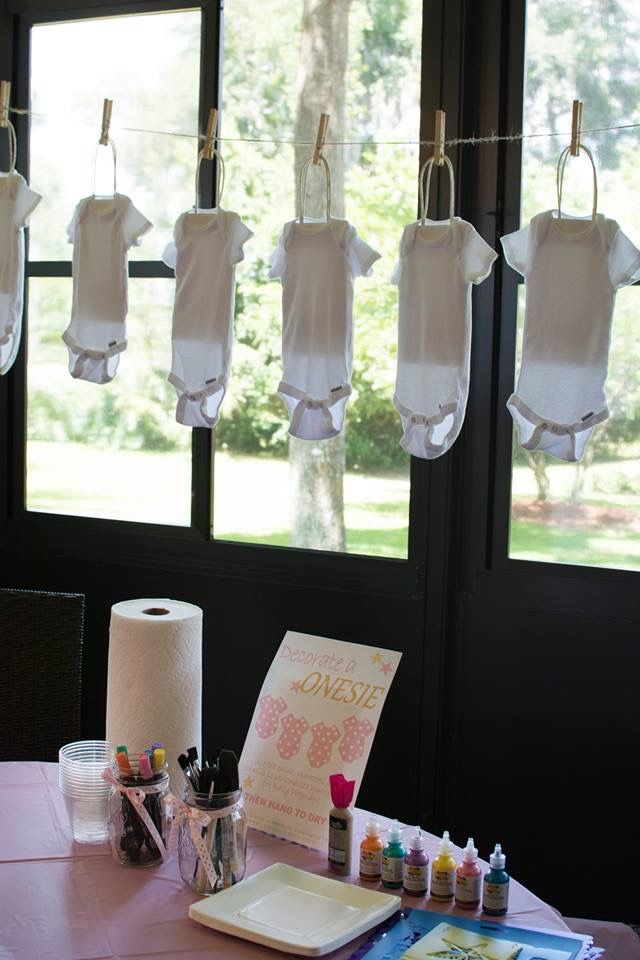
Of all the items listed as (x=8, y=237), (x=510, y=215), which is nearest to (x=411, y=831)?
(x=510, y=215)

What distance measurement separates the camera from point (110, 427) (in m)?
2.77

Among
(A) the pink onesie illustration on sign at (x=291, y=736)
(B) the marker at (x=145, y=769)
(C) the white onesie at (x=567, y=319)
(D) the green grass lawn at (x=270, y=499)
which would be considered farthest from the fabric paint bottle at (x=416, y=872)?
(D) the green grass lawn at (x=270, y=499)

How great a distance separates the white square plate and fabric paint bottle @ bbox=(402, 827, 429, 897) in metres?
0.04

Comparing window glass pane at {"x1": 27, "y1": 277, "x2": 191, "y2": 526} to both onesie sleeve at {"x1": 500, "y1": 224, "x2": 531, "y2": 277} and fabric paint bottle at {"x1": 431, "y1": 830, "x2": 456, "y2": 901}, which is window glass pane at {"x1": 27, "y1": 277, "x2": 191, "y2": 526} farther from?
fabric paint bottle at {"x1": 431, "y1": 830, "x2": 456, "y2": 901}

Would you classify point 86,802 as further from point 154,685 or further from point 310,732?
point 310,732

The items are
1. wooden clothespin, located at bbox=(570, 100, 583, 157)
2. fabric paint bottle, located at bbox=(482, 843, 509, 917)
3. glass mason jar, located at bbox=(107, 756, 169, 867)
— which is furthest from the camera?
wooden clothespin, located at bbox=(570, 100, 583, 157)

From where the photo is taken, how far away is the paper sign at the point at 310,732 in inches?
65.2

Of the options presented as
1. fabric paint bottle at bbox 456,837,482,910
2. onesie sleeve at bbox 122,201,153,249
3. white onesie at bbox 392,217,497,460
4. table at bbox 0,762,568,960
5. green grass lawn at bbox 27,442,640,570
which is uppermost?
onesie sleeve at bbox 122,201,153,249

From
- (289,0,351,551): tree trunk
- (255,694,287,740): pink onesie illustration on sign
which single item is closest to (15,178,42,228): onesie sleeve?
(289,0,351,551): tree trunk

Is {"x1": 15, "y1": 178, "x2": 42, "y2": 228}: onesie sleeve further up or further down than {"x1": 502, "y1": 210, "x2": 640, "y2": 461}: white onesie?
further up

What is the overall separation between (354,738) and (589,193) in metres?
1.22

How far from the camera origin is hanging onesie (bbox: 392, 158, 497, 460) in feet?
6.39

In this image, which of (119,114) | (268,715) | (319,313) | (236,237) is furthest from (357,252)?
(119,114)

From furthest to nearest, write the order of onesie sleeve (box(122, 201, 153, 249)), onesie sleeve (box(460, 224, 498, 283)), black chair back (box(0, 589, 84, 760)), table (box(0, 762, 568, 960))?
black chair back (box(0, 589, 84, 760))
onesie sleeve (box(122, 201, 153, 249))
onesie sleeve (box(460, 224, 498, 283))
table (box(0, 762, 568, 960))
